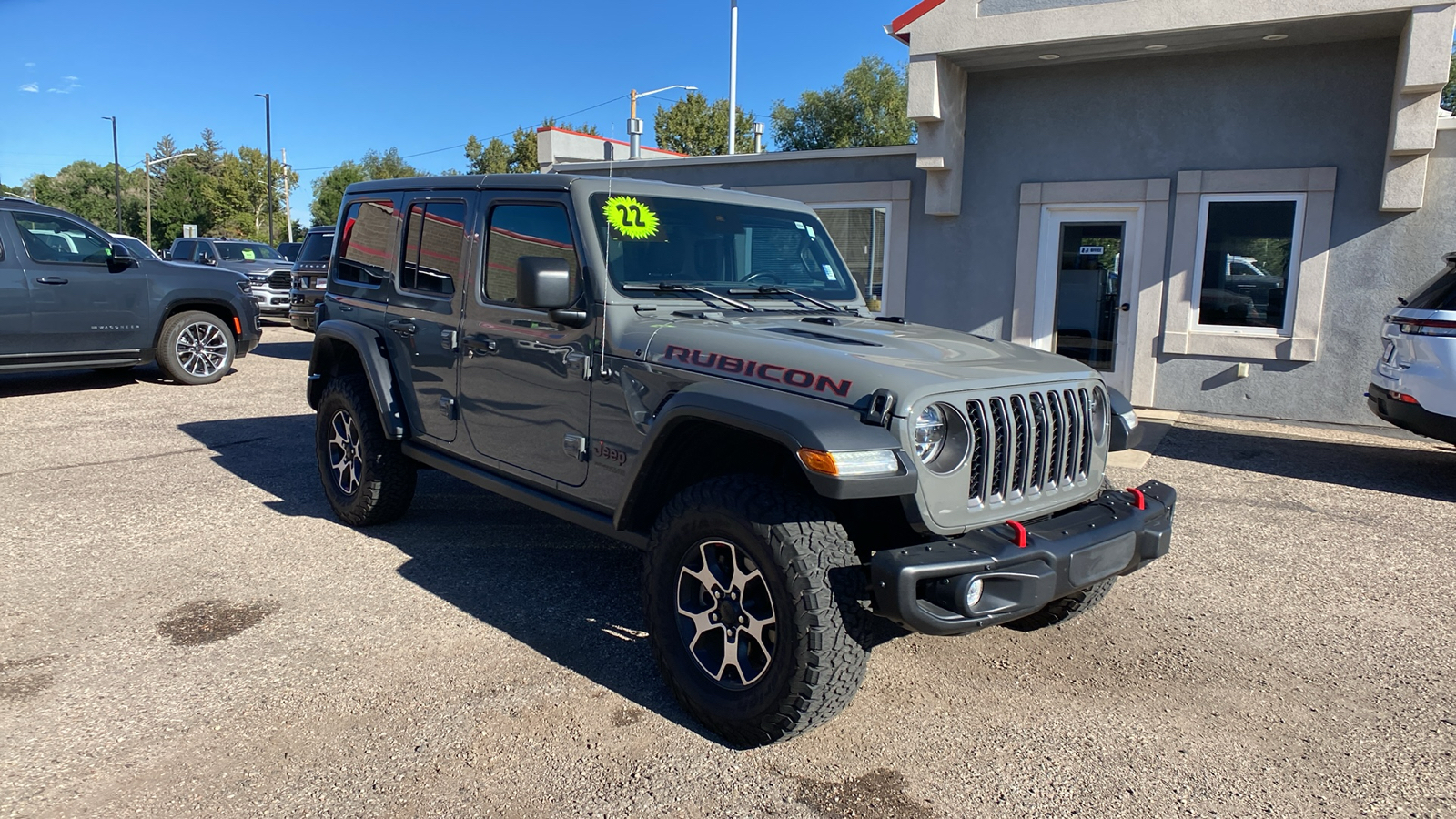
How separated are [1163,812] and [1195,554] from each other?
2.87 meters

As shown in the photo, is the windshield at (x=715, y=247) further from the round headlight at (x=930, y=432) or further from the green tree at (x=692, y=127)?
the green tree at (x=692, y=127)

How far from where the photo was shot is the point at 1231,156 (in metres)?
9.73

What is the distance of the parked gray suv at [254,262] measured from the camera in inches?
708

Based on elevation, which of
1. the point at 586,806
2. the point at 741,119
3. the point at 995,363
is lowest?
the point at 586,806

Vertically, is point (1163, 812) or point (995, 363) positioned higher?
point (995, 363)

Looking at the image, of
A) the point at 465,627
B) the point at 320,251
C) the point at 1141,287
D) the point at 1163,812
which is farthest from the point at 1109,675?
the point at 320,251

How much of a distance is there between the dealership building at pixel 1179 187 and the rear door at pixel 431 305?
6849 millimetres

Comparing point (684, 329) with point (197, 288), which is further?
point (197, 288)

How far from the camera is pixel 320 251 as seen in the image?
1429 centimetres

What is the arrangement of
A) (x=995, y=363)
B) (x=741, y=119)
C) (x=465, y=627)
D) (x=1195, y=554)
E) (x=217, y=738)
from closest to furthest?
(x=217, y=738) → (x=995, y=363) → (x=465, y=627) → (x=1195, y=554) → (x=741, y=119)

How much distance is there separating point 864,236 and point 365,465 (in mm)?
7982

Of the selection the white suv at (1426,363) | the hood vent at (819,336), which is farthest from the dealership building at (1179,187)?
the hood vent at (819,336)

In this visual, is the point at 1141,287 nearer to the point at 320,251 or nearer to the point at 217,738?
the point at 217,738

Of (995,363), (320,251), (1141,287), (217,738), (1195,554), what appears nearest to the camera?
(217,738)
